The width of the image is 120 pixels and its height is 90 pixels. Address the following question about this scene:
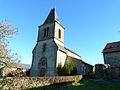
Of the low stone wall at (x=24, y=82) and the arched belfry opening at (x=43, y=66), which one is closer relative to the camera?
the low stone wall at (x=24, y=82)

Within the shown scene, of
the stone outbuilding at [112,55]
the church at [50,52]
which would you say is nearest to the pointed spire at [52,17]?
the church at [50,52]

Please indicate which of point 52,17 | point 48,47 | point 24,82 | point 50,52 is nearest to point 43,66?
point 50,52

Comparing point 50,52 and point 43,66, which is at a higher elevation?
point 50,52

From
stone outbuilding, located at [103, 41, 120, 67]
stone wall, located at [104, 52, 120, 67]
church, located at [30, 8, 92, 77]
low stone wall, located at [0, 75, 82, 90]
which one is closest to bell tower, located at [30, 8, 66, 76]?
church, located at [30, 8, 92, 77]

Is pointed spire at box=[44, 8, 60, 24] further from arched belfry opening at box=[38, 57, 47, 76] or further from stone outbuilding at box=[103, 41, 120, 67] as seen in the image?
stone outbuilding at box=[103, 41, 120, 67]

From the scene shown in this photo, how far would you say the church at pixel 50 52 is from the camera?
32875 mm

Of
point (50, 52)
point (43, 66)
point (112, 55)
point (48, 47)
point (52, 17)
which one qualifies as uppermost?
point (52, 17)

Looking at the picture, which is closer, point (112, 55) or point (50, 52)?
point (112, 55)

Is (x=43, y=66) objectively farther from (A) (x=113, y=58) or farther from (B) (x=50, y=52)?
(A) (x=113, y=58)

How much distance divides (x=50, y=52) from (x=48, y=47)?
154cm

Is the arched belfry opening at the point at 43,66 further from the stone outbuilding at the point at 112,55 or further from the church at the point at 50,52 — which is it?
the stone outbuilding at the point at 112,55

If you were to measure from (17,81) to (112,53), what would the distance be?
83.3 feet

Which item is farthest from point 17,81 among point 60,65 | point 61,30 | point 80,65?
point 61,30

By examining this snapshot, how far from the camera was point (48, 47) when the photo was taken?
3475 centimetres
